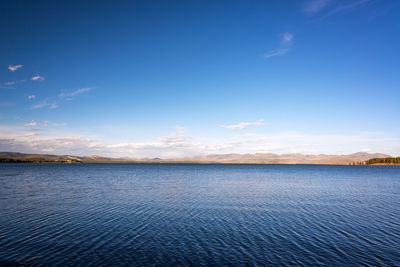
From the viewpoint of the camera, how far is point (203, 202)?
3631 cm

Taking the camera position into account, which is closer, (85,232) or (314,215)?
(85,232)

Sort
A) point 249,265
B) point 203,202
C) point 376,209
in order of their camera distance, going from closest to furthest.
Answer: point 249,265 < point 376,209 < point 203,202

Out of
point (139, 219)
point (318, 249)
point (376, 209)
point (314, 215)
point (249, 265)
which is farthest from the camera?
point (376, 209)

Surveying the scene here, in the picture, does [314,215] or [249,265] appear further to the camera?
[314,215]

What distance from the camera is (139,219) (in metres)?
25.5

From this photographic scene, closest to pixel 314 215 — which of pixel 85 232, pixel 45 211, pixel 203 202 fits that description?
pixel 203 202

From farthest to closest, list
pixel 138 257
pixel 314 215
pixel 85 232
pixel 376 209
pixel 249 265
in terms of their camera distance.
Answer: pixel 376 209 < pixel 314 215 < pixel 85 232 < pixel 138 257 < pixel 249 265

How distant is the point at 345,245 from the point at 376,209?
2030 cm

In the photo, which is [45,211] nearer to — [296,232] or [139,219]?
[139,219]

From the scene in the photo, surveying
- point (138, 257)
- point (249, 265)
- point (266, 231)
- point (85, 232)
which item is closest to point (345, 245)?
point (266, 231)

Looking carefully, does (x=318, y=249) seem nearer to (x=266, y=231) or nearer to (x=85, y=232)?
(x=266, y=231)

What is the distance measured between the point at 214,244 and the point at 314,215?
55.4 ft

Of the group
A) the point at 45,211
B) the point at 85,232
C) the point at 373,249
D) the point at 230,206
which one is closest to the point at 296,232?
the point at 373,249

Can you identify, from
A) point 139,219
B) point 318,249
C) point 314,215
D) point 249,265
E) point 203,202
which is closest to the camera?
point 249,265
